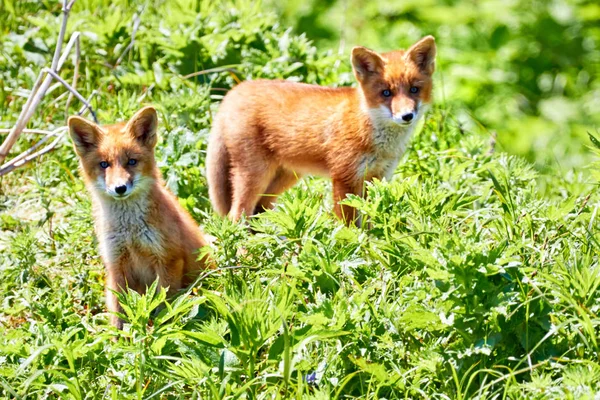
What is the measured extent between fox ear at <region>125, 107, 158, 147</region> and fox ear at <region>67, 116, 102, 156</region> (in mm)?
201

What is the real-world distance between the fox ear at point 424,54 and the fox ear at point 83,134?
7.86ft

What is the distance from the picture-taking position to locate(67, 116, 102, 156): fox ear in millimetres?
5457

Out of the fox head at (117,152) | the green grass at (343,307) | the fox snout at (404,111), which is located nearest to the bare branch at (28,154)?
the green grass at (343,307)

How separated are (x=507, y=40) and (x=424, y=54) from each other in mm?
4211

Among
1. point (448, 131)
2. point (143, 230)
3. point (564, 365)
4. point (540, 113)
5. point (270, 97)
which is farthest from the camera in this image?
point (540, 113)

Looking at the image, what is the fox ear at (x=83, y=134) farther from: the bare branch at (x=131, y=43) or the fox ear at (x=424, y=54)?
the fox ear at (x=424, y=54)

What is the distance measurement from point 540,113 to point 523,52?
0.88 meters

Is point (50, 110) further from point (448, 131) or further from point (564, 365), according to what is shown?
point (564, 365)

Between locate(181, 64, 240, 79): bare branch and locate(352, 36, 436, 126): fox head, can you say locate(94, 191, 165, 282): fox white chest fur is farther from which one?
locate(181, 64, 240, 79): bare branch

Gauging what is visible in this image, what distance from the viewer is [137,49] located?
313 inches

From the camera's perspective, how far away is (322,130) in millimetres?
6633

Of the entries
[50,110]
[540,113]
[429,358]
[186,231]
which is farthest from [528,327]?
[540,113]

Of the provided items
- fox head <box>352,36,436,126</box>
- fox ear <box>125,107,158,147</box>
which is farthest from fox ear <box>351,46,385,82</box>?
fox ear <box>125,107,158,147</box>

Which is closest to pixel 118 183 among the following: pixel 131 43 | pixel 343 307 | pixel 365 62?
pixel 343 307
